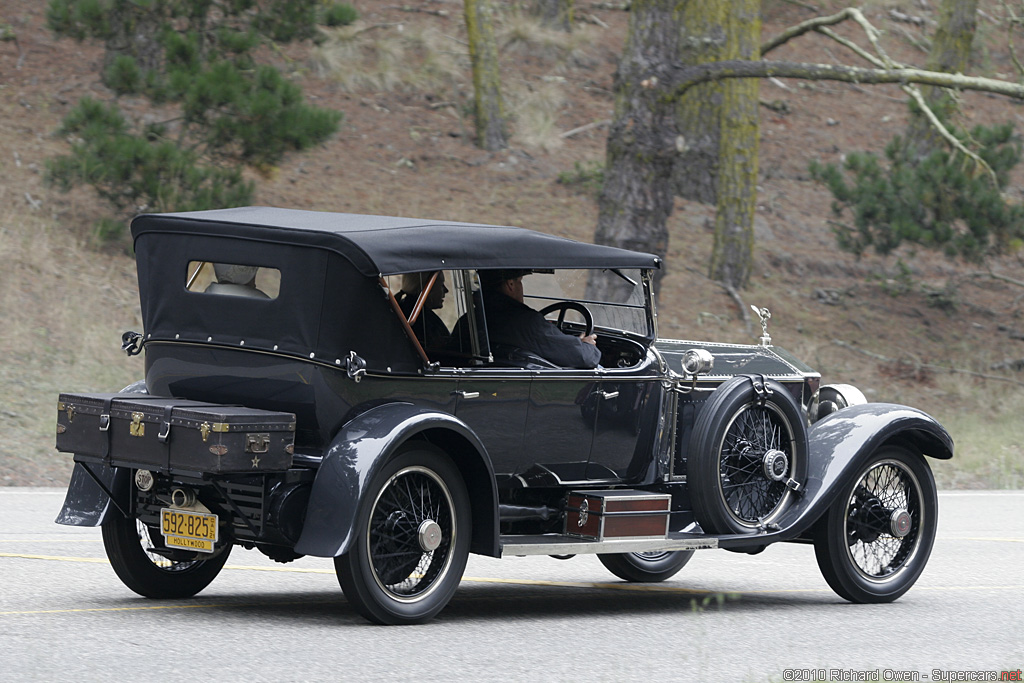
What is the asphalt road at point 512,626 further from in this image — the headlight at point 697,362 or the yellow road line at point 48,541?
the headlight at point 697,362

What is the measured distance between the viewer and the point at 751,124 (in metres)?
21.4

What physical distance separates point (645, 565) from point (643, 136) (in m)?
8.06

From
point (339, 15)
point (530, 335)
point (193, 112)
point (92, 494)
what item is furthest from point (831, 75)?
Result: point (92, 494)

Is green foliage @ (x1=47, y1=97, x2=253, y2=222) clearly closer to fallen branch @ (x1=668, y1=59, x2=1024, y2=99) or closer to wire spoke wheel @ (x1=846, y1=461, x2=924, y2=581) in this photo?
fallen branch @ (x1=668, y1=59, x2=1024, y2=99)

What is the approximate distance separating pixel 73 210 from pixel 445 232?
1318 centimetres

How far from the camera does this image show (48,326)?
16.1 m

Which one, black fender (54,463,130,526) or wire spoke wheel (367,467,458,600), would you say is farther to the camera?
black fender (54,463,130,526)

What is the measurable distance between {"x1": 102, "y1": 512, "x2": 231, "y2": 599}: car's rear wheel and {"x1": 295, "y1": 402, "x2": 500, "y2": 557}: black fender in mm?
965

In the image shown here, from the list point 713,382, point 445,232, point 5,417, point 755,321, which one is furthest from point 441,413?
point 755,321

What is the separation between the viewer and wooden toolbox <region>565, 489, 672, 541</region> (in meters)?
7.39

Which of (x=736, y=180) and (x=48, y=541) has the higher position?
(x=736, y=180)

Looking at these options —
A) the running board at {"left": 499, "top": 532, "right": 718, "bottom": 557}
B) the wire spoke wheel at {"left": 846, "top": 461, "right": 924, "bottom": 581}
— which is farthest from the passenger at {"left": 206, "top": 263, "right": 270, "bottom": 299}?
the wire spoke wheel at {"left": 846, "top": 461, "right": 924, "bottom": 581}

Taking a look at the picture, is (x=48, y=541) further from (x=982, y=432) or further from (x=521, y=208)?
(x=521, y=208)

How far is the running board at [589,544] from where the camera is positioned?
22.9 feet
